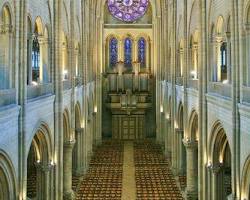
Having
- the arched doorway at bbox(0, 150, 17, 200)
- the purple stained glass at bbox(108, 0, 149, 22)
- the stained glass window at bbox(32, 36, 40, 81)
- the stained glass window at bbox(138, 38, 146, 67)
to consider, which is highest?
the purple stained glass at bbox(108, 0, 149, 22)

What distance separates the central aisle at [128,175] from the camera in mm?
25578

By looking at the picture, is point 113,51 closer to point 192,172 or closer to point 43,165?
point 192,172

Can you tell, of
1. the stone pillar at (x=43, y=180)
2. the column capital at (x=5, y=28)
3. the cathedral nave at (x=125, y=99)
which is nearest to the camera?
the column capital at (x=5, y=28)

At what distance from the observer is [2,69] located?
554 inches

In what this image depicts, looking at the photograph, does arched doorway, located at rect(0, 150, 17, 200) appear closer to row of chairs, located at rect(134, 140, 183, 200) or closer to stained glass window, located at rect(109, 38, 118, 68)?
row of chairs, located at rect(134, 140, 183, 200)

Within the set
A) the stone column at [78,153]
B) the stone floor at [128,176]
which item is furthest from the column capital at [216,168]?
the stone column at [78,153]

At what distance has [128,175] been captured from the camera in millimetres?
30281

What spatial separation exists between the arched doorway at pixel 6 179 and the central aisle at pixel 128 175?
12022mm

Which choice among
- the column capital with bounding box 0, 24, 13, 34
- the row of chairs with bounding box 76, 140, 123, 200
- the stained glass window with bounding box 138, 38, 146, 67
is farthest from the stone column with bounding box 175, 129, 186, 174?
the stained glass window with bounding box 138, 38, 146, 67

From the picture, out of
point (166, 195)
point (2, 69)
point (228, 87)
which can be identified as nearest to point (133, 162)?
point (166, 195)

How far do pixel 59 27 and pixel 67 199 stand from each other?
998cm

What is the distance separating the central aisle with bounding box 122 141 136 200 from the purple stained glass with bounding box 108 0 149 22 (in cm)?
1515

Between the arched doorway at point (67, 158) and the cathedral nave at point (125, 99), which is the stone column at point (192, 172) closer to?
the cathedral nave at point (125, 99)

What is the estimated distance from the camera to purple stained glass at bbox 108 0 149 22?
47.3 m
